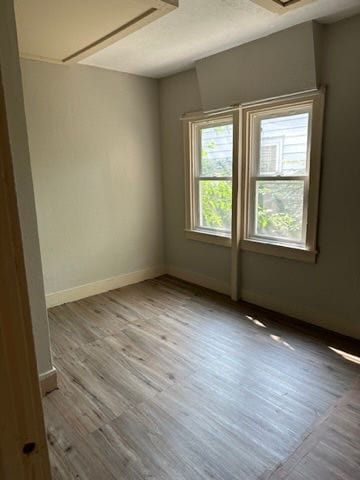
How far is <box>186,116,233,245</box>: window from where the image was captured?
3621 mm

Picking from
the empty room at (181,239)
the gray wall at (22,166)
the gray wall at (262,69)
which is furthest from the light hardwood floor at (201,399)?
the gray wall at (262,69)

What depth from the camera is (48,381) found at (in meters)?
2.17

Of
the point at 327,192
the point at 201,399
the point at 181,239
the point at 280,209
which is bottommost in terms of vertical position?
the point at 201,399

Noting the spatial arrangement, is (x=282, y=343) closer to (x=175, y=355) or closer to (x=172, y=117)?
(x=175, y=355)

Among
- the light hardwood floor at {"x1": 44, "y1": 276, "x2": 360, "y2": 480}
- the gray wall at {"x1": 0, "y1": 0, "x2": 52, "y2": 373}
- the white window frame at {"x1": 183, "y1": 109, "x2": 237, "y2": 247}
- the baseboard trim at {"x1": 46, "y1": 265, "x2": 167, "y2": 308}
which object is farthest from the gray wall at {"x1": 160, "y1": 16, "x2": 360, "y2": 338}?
the gray wall at {"x1": 0, "y1": 0, "x2": 52, "y2": 373}

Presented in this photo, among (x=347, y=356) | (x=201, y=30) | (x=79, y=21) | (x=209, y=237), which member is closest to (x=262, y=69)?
(x=201, y=30)

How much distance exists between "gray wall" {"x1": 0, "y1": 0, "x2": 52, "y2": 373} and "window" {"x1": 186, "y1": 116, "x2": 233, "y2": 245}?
2209 mm

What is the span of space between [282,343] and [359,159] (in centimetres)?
162

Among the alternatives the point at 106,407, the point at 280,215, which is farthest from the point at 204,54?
the point at 106,407

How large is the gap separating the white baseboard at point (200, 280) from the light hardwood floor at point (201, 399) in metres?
0.52

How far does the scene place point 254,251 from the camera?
3424mm

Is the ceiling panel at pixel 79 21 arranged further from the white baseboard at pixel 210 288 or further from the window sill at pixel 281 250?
the white baseboard at pixel 210 288

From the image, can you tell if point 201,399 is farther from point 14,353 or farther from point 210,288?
point 210,288

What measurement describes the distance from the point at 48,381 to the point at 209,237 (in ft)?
7.62
